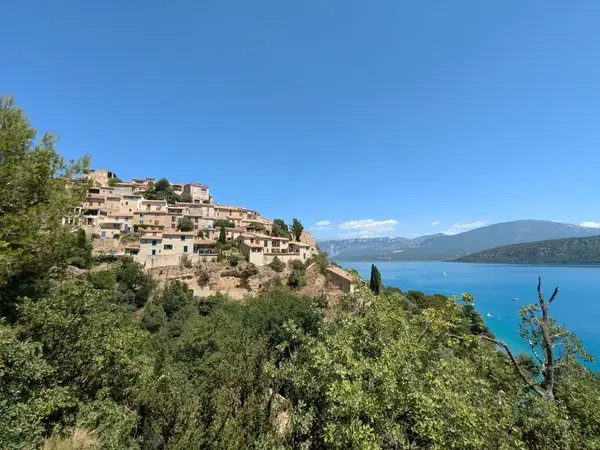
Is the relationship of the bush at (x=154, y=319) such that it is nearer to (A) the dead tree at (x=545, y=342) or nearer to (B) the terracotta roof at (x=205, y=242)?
(B) the terracotta roof at (x=205, y=242)

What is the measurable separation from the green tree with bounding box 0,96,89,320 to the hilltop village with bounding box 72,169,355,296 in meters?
21.0

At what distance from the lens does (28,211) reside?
983cm

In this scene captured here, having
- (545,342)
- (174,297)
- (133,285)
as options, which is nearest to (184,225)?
(133,285)

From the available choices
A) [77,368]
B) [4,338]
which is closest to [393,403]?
[4,338]

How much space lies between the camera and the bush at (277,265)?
3912 cm

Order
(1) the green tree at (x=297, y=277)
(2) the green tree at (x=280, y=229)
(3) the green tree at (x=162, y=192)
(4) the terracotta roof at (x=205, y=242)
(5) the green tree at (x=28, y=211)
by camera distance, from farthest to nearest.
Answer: (3) the green tree at (x=162, y=192), (2) the green tree at (x=280, y=229), (4) the terracotta roof at (x=205, y=242), (1) the green tree at (x=297, y=277), (5) the green tree at (x=28, y=211)

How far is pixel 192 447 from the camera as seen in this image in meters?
6.95

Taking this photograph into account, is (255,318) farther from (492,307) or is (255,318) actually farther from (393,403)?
(492,307)

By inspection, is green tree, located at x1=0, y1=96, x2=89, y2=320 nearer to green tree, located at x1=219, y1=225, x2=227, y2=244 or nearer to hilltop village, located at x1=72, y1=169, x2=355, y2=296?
hilltop village, located at x1=72, y1=169, x2=355, y2=296

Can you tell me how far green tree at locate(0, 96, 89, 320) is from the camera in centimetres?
927

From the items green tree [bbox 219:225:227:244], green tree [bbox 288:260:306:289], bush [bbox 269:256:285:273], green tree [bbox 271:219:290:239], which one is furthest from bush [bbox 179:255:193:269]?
green tree [bbox 271:219:290:239]

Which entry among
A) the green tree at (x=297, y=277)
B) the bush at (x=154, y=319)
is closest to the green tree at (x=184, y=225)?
the bush at (x=154, y=319)

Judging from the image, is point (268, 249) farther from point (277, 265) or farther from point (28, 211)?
point (28, 211)

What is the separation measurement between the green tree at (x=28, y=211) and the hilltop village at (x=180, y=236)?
21030 mm
